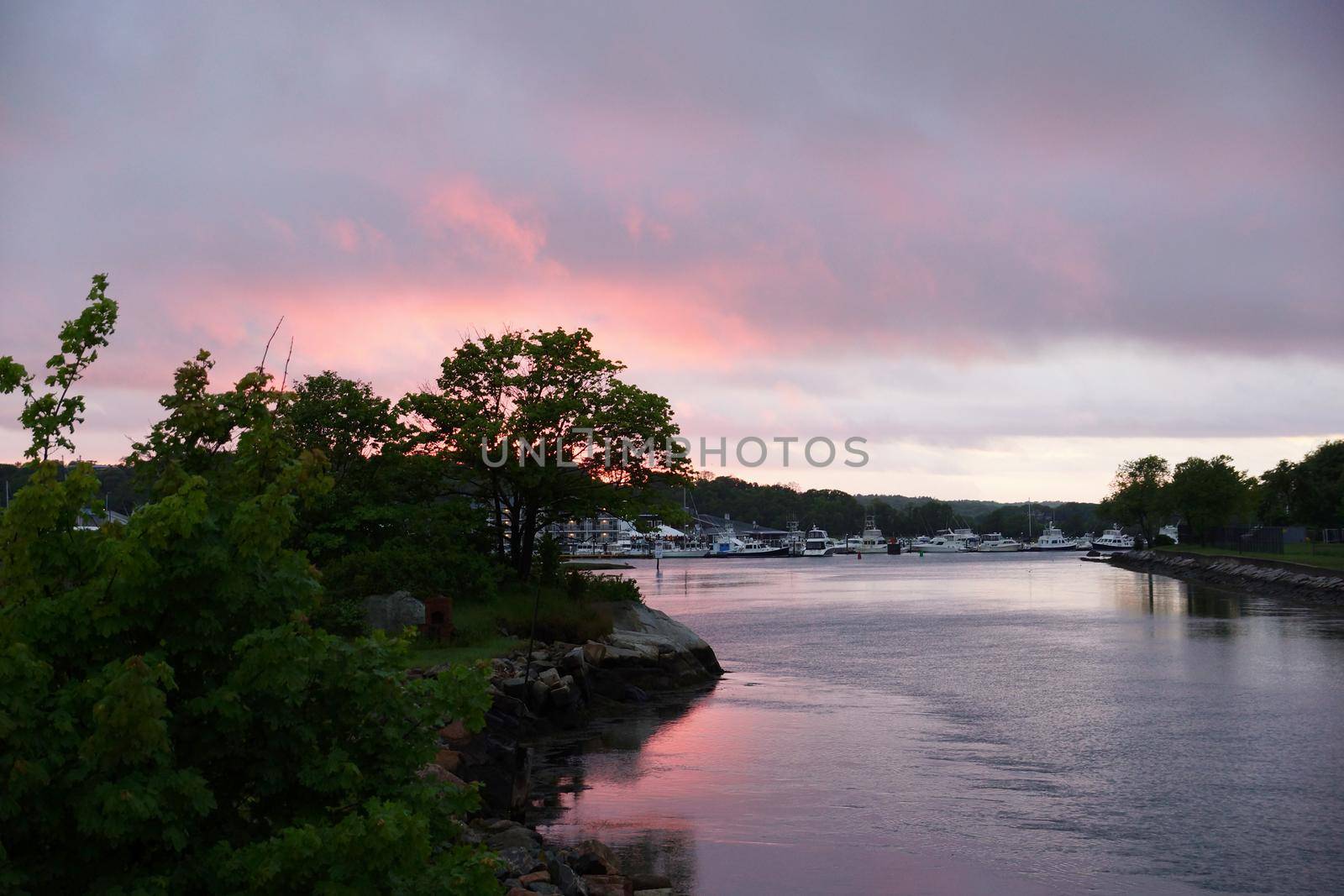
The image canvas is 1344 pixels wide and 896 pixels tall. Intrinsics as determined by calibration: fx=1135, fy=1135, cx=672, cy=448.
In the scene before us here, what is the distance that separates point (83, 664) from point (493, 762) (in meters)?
11.5

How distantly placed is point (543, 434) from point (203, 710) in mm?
31545

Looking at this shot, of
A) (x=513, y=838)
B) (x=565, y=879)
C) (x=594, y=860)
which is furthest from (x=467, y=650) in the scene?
(x=565, y=879)

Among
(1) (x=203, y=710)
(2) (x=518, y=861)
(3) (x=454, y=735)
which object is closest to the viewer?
(1) (x=203, y=710)

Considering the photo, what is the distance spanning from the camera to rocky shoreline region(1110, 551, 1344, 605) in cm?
6581

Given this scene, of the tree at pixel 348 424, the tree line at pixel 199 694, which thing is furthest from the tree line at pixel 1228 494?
the tree line at pixel 199 694

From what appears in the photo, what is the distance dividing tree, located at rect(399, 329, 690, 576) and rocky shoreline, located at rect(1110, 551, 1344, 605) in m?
44.9

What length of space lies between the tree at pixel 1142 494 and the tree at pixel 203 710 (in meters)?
151

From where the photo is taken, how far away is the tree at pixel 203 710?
6.59 meters

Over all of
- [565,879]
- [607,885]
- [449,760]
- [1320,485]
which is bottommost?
[607,885]

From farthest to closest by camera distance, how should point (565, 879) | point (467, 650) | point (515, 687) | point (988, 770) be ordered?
point (467, 650)
point (515, 687)
point (988, 770)
point (565, 879)

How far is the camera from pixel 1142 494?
156000mm

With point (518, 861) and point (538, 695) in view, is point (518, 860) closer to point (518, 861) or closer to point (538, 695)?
point (518, 861)

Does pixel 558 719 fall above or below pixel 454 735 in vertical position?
below

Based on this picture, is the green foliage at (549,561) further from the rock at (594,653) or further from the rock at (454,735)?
the rock at (454,735)
